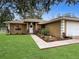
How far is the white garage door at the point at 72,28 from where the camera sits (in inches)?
859

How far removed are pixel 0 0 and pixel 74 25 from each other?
16.6m

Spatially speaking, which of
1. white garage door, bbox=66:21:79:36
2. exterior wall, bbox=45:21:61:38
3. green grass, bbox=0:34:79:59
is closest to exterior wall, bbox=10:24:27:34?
exterior wall, bbox=45:21:61:38

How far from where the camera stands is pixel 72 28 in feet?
72.3

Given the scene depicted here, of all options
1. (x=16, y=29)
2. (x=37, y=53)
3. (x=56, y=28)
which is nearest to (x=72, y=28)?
(x=56, y=28)

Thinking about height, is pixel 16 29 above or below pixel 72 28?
below

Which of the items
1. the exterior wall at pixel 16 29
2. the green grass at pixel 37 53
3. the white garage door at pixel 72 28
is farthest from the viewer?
the exterior wall at pixel 16 29

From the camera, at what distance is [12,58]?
8.33m

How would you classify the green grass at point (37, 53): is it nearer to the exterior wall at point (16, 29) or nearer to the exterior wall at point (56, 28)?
the exterior wall at point (56, 28)

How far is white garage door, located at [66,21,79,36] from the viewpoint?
2181 cm

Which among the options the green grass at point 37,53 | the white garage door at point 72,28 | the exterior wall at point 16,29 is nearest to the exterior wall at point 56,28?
the white garage door at point 72,28

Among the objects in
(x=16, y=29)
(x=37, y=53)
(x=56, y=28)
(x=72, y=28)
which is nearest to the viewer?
(x=37, y=53)

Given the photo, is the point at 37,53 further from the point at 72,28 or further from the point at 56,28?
the point at 56,28

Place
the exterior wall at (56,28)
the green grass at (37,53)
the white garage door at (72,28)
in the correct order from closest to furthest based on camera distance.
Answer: the green grass at (37,53)
the white garage door at (72,28)
the exterior wall at (56,28)

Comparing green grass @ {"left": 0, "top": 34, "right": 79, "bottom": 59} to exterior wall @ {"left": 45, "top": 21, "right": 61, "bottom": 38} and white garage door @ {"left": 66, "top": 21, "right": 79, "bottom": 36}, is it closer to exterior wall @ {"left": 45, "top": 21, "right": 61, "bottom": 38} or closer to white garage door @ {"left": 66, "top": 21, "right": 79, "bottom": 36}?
white garage door @ {"left": 66, "top": 21, "right": 79, "bottom": 36}
